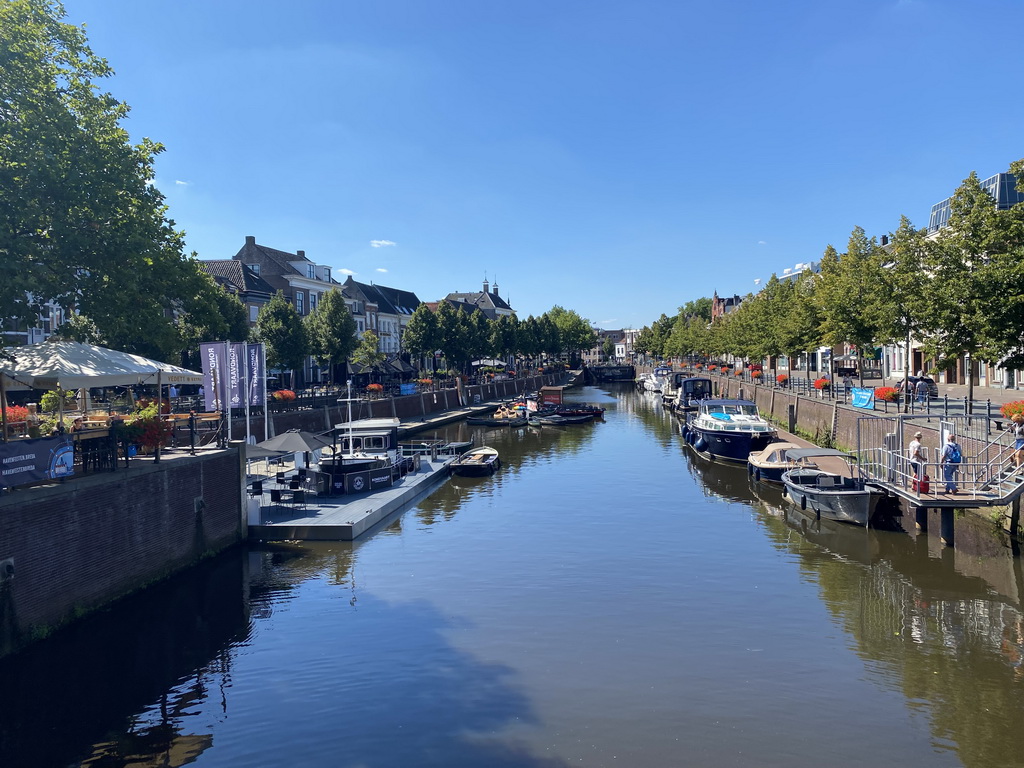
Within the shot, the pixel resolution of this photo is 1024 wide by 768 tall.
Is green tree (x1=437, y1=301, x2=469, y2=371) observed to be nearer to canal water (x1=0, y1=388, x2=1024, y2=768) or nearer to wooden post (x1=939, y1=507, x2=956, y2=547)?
canal water (x1=0, y1=388, x2=1024, y2=768)

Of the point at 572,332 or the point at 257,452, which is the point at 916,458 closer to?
the point at 257,452

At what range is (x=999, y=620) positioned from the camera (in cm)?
1669

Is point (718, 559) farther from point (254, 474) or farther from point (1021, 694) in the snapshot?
point (254, 474)

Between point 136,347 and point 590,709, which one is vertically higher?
point 136,347

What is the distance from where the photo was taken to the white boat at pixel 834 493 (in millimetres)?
25078

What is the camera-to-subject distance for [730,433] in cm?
4075

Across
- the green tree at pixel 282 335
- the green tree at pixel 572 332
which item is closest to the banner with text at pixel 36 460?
the green tree at pixel 282 335

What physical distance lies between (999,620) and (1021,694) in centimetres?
391

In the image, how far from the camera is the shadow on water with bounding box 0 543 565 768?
11.8 meters

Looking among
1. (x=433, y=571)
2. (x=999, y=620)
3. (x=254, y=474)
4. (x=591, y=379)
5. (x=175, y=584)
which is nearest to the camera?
(x=999, y=620)

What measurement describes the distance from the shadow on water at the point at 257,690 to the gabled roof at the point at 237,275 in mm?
49640

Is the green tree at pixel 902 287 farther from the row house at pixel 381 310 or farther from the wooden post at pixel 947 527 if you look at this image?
the row house at pixel 381 310

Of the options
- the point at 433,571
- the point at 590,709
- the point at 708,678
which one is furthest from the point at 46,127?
the point at 708,678

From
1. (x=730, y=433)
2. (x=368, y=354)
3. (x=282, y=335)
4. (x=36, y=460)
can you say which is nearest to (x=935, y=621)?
(x=36, y=460)
